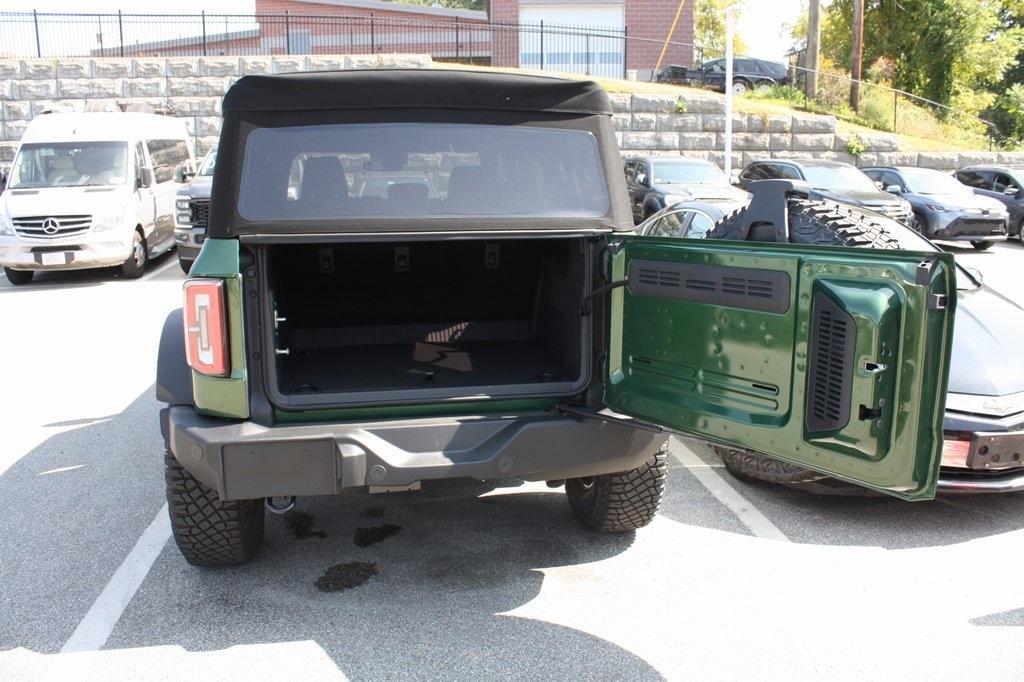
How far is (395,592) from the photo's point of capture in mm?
4055

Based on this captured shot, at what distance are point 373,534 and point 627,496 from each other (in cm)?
128

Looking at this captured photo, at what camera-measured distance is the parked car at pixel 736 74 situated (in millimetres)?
29953

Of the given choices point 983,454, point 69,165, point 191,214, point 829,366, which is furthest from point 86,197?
point 829,366

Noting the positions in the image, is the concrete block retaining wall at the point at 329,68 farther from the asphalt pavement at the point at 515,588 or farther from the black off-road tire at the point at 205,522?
the black off-road tire at the point at 205,522

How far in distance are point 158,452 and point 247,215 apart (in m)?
3.08

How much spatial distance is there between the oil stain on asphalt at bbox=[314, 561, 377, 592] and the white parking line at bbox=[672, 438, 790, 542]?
194cm

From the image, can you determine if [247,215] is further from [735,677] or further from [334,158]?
[735,677]

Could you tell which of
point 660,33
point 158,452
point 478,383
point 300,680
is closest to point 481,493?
point 478,383

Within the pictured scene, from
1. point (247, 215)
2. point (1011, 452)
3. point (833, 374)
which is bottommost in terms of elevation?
point (1011, 452)

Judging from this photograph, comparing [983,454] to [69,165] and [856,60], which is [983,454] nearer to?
[69,165]

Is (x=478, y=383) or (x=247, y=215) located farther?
(x=478, y=383)

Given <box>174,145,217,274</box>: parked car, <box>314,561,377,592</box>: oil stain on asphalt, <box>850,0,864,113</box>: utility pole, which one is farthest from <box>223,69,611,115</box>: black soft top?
<box>850,0,864,113</box>: utility pole

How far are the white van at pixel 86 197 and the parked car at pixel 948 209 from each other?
13.1 meters

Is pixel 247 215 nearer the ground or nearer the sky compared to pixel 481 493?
nearer the sky
